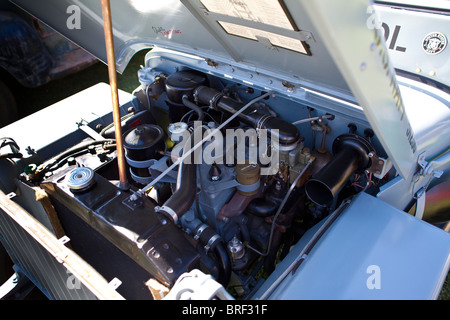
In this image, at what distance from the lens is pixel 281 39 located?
1.11 metres

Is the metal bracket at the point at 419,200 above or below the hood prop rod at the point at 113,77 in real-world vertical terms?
below

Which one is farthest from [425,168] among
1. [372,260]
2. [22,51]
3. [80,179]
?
[22,51]

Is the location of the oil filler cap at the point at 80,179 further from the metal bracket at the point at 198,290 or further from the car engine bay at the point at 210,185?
the metal bracket at the point at 198,290

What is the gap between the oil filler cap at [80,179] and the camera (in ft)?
4.01

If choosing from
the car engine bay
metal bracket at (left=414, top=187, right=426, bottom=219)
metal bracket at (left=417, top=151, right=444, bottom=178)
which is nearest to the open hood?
metal bracket at (left=417, top=151, right=444, bottom=178)

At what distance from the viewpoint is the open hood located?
2.38 ft

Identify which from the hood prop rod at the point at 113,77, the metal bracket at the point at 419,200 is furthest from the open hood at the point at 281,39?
the hood prop rod at the point at 113,77

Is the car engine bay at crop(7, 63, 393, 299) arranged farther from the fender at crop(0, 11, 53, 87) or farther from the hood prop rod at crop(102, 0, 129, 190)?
the fender at crop(0, 11, 53, 87)

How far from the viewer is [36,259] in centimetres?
134

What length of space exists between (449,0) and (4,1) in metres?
3.21

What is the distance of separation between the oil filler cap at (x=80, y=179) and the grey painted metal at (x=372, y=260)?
0.78m

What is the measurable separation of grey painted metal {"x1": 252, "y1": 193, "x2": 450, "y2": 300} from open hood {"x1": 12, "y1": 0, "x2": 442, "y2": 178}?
208 millimetres
